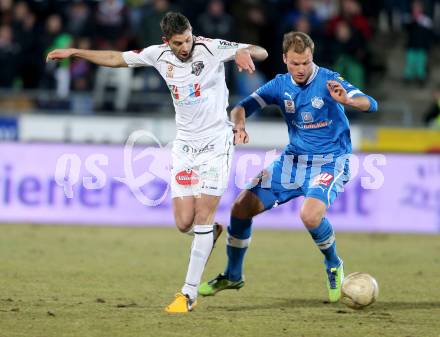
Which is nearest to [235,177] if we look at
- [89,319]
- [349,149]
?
[349,149]

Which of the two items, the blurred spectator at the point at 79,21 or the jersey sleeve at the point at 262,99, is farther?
the blurred spectator at the point at 79,21

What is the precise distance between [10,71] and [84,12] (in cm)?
186

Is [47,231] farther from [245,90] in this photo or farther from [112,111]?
[245,90]

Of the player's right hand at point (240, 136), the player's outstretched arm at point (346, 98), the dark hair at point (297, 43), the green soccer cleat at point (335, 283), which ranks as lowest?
the green soccer cleat at point (335, 283)

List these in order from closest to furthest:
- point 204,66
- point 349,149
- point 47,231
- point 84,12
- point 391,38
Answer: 1. point 204,66
2. point 349,149
3. point 47,231
4. point 84,12
5. point 391,38

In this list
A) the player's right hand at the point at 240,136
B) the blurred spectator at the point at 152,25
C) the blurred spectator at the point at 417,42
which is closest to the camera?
the player's right hand at the point at 240,136

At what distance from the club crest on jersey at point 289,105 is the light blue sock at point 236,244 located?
107 cm

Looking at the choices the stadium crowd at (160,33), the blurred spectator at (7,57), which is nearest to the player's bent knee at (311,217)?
the stadium crowd at (160,33)

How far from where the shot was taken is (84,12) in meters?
18.5

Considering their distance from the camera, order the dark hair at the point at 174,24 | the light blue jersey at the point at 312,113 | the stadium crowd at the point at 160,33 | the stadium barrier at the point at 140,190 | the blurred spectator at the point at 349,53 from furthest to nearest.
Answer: the blurred spectator at the point at 349,53, the stadium crowd at the point at 160,33, the stadium barrier at the point at 140,190, the light blue jersey at the point at 312,113, the dark hair at the point at 174,24

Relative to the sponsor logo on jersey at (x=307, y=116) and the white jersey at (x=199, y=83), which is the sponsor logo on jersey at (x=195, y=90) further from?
the sponsor logo on jersey at (x=307, y=116)

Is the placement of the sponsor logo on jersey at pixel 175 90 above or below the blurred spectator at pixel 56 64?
below

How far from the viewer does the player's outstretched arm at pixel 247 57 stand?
7.59 metres

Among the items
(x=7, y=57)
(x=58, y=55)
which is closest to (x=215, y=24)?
(x=7, y=57)
